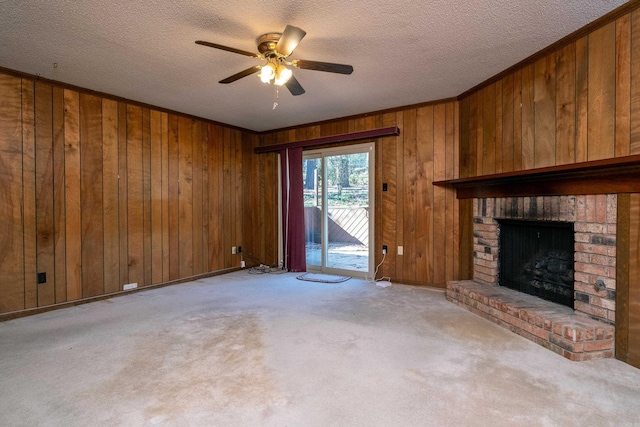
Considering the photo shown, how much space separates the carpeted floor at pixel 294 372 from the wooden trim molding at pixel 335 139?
2.30 metres

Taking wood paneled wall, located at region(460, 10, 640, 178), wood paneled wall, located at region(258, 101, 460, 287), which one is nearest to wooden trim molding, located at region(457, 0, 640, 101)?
wood paneled wall, located at region(460, 10, 640, 178)

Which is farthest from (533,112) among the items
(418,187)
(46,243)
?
(46,243)

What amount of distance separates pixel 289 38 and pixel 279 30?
0.40m

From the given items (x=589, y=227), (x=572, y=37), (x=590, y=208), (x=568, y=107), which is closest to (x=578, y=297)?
(x=589, y=227)

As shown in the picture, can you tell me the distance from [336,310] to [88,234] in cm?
280

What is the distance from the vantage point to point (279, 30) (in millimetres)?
2391

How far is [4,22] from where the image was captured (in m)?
2.27

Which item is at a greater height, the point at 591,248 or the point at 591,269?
the point at 591,248

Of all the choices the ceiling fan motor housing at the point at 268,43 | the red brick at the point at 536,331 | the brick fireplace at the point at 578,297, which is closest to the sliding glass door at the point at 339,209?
the brick fireplace at the point at 578,297

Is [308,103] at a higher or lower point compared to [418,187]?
higher

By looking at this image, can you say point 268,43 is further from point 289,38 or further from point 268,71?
point 289,38

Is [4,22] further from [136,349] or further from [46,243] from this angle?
[136,349]

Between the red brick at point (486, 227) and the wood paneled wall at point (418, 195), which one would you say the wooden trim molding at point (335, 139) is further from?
the red brick at point (486, 227)

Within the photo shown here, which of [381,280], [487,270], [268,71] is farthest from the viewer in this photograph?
[381,280]
